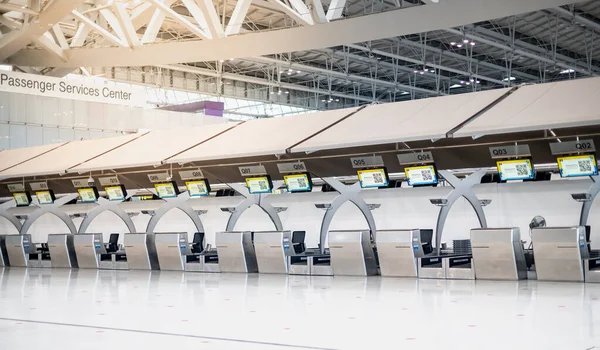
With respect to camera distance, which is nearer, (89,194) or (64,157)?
(64,157)

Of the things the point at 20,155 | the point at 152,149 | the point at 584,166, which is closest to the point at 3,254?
the point at 20,155

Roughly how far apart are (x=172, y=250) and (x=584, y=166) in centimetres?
1024

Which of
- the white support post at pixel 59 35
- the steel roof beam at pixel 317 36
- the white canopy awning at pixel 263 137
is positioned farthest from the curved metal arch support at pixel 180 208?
the white support post at pixel 59 35

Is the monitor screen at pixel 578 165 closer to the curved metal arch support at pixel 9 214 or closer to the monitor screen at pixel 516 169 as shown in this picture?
the monitor screen at pixel 516 169

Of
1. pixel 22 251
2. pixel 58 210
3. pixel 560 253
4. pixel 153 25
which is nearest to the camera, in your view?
pixel 560 253

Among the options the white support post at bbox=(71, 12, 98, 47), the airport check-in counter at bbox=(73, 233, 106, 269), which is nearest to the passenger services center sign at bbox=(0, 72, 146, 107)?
the white support post at bbox=(71, 12, 98, 47)

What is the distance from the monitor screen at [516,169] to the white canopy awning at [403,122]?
3.86 feet

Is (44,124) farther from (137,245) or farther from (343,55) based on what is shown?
(343,55)

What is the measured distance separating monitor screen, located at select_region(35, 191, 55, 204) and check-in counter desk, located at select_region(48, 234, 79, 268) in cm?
103

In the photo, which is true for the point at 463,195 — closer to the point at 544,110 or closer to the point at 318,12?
the point at 544,110

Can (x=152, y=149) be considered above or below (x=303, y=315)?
above

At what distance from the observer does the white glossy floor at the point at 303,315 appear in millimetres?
6863

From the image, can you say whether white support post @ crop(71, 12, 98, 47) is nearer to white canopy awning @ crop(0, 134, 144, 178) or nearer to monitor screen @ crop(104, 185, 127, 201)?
white canopy awning @ crop(0, 134, 144, 178)

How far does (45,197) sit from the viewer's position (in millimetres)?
21109
